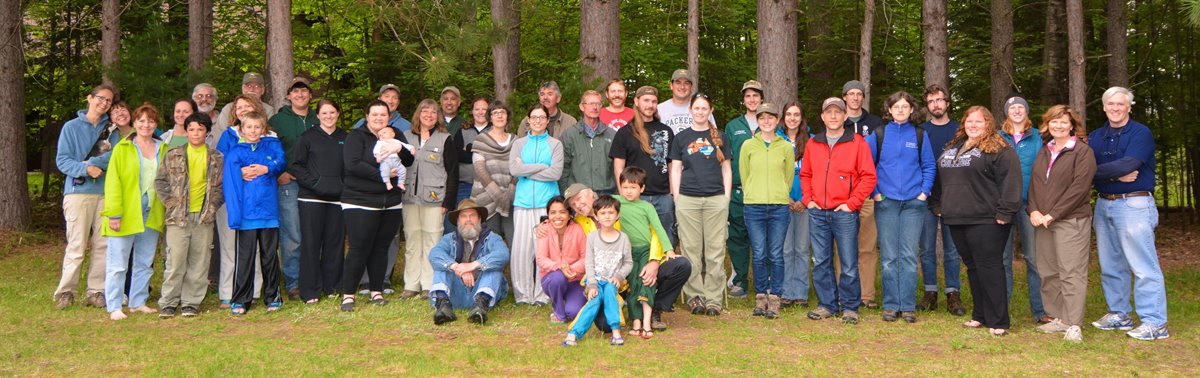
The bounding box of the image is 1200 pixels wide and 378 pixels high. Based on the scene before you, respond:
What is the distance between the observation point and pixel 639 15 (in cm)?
1762

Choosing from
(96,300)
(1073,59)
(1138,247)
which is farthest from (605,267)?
(1073,59)

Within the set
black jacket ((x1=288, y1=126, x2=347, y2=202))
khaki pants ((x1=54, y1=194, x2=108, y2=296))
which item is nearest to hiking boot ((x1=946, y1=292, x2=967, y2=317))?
black jacket ((x1=288, y1=126, x2=347, y2=202))

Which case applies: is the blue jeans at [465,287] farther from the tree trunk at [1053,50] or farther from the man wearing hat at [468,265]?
the tree trunk at [1053,50]

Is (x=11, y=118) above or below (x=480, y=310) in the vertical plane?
above

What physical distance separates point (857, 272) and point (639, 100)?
2125mm

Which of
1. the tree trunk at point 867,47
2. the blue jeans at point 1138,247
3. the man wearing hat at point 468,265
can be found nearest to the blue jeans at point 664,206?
the man wearing hat at point 468,265

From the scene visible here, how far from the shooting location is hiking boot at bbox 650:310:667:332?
640 centimetres

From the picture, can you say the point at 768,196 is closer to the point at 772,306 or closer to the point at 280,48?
the point at 772,306

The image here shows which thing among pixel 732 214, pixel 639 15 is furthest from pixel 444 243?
pixel 639 15

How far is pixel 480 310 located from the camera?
6723mm

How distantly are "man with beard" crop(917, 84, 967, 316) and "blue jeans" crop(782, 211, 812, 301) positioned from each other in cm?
89

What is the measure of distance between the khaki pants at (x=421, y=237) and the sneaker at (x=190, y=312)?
165cm

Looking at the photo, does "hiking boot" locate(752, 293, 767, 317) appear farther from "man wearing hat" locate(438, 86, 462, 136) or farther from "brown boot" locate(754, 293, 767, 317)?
"man wearing hat" locate(438, 86, 462, 136)

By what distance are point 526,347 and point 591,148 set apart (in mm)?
2189
